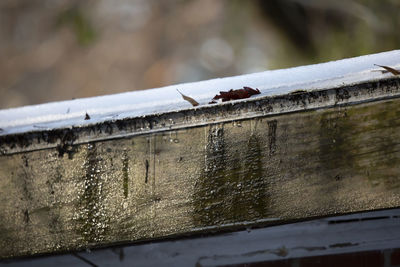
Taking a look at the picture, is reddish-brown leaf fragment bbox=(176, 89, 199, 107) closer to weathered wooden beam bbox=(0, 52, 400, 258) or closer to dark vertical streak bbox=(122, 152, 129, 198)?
weathered wooden beam bbox=(0, 52, 400, 258)

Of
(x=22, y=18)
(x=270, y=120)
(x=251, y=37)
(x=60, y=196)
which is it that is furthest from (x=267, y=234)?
(x=22, y=18)

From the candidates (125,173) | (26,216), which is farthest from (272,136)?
(26,216)

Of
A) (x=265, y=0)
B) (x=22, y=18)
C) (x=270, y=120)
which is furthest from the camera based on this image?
(x=265, y=0)

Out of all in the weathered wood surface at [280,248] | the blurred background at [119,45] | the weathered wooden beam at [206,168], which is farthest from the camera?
the blurred background at [119,45]

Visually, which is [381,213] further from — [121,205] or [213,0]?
[213,0]

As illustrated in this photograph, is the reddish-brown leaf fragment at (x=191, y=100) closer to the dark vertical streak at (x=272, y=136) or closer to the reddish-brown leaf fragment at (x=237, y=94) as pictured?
the reddish-brown leaf fragment at (x=237, y=94)

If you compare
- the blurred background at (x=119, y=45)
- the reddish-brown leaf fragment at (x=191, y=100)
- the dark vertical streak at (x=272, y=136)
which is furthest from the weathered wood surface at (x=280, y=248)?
the blurred background at (x=119, y=45)

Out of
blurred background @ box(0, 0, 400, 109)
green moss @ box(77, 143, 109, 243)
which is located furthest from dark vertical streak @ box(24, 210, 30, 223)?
blurred background @ box(0, 0, 400, 109)

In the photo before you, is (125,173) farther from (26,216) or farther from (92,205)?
(26,216)

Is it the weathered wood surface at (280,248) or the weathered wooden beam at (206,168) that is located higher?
the weathered wooden beam at (206,168)
